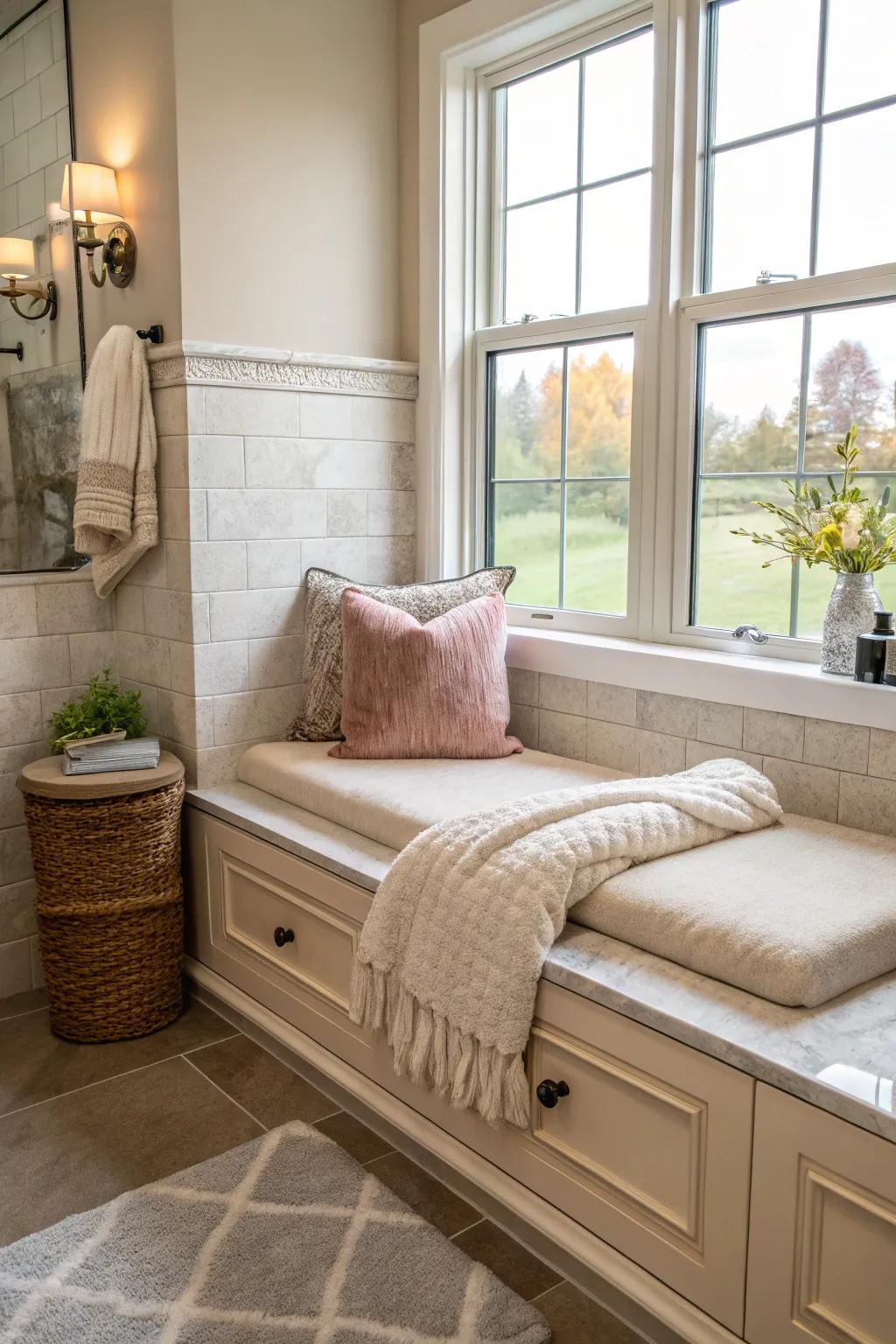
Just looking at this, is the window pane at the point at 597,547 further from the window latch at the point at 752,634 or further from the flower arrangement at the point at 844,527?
the flower arrangement at the point at 844,527

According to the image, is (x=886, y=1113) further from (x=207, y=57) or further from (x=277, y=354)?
(x=207, y=57)

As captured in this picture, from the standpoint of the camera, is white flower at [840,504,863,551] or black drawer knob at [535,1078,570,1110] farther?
white flower at [840,504,863,551]

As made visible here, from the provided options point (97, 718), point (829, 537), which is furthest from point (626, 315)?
point (97, 718)

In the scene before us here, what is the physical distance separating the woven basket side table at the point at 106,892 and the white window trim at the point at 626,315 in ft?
3.32

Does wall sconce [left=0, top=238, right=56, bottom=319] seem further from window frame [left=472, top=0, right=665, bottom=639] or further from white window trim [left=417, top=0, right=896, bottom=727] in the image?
window frame [left=472, top=0, right=665, bottom=639]

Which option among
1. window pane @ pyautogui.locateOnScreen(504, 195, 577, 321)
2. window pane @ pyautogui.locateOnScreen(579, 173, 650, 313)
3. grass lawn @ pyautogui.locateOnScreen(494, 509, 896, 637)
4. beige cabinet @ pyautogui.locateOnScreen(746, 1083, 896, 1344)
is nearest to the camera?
beige cabinet @ pyautogui.locateOnScreen(746, 1083, 896, 1344)

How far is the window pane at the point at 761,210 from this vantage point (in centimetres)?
243

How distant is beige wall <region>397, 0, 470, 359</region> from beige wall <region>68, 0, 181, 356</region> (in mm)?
715

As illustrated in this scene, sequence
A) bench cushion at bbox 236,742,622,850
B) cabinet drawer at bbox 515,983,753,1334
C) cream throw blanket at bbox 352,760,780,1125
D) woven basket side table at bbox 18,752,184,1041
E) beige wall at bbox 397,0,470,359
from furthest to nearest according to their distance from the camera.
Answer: beige wall at bbox 397,0,470,359
woven basket side table at bbox 18,752,184,1041
bench cushion at bbox 236,742,622,850
cream throw blanket at bbox 352,760,780,1125
cabinet drawer at bbox 515,983,753,1334

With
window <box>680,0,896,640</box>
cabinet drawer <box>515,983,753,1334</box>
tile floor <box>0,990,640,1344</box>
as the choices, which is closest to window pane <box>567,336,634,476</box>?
window <box>680,0,896,640</box>

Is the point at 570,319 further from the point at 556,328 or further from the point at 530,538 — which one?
the point at 530,538

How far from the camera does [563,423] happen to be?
3.01 m

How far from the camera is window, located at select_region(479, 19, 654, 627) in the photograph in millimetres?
2789

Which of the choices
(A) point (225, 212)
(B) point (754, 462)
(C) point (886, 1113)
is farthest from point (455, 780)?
(A) point (225, 212)
